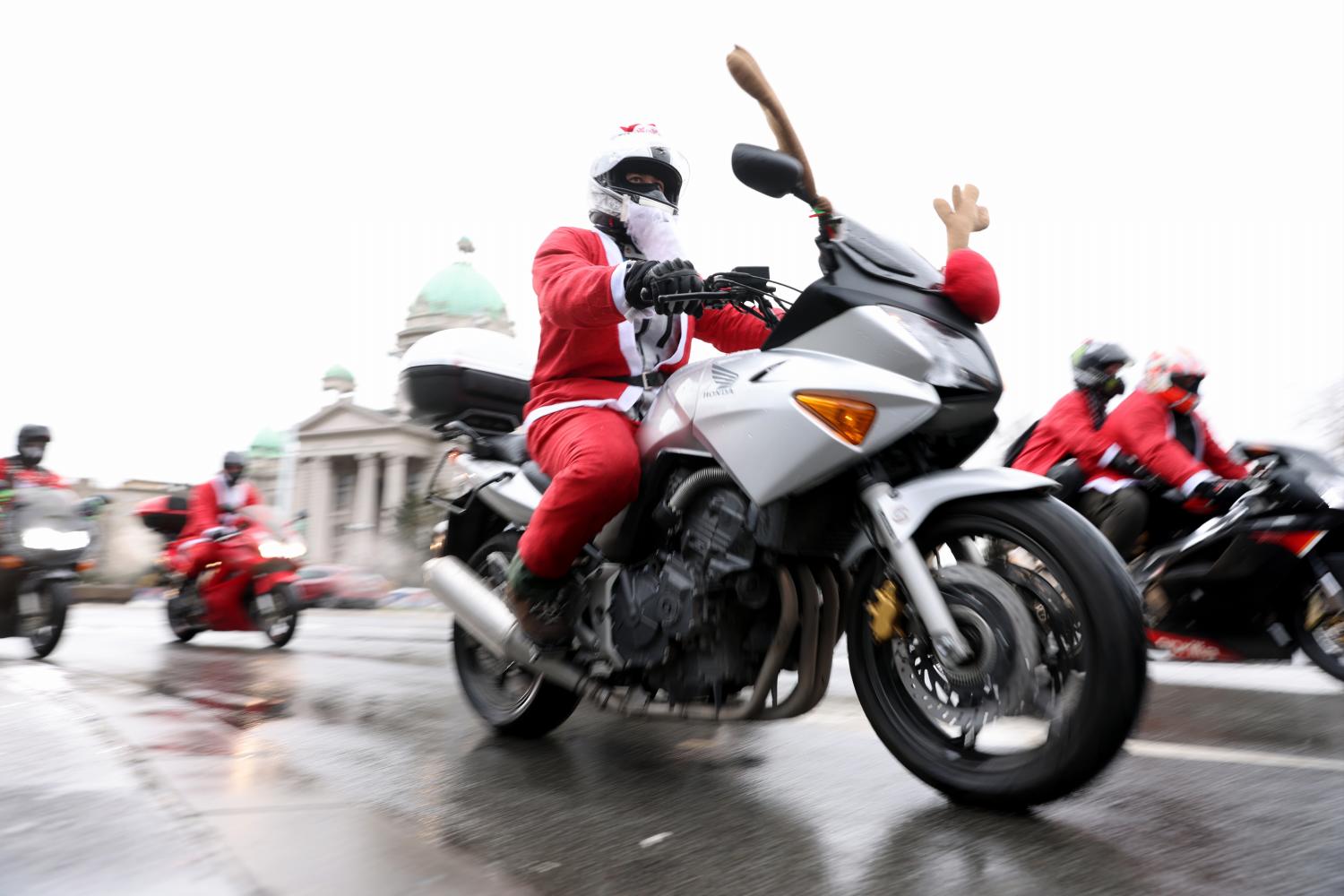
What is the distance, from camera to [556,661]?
11.1 feet

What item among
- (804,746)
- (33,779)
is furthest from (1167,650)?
(33,779)

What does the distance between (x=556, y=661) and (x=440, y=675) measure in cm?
247

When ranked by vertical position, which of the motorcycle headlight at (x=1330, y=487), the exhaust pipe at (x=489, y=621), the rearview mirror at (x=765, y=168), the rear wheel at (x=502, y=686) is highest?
the rearview mirror at (x=765, y=168)

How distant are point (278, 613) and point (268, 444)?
6944 cm

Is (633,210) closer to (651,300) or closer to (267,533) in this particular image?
(651,300)

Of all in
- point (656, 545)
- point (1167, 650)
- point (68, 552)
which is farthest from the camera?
point (68, 552)

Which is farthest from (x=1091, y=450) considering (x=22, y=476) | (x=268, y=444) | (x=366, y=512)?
(x=268, y=444)

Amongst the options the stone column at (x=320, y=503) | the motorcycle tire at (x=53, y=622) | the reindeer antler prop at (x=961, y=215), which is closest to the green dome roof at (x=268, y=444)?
the stone column at (x=320, y=503)

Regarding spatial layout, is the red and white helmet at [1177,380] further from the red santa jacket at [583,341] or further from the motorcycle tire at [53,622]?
the motorcycle tire at [53,622]

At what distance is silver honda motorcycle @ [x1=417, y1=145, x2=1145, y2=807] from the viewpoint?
2.32 meters

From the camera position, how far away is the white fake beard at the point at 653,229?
134 inches

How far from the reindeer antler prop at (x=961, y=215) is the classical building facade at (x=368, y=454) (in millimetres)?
59100

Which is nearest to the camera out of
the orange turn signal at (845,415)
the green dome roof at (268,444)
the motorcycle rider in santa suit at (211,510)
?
the orange turn signal at (845,415)

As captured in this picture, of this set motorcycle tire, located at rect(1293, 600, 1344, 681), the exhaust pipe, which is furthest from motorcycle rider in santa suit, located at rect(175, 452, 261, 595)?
motorcycle tire, located at rect(1293, 600, 1344, 681)
